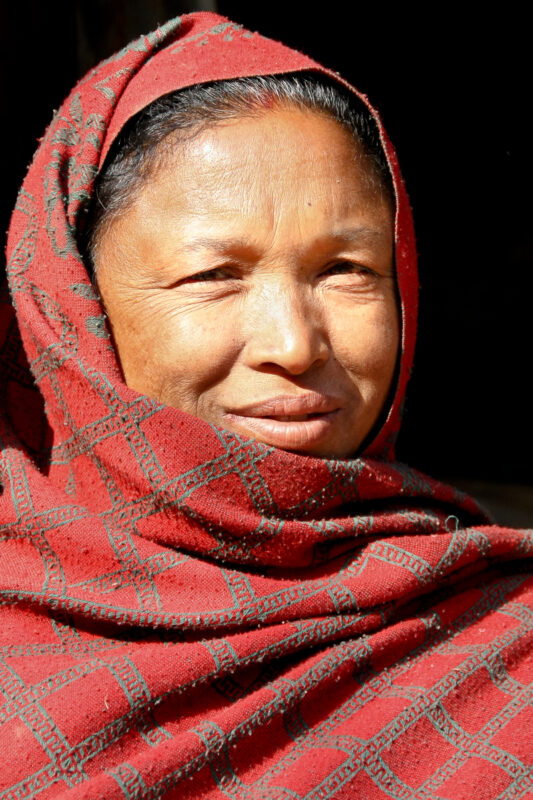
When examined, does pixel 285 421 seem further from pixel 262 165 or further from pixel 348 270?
pixel 262 165

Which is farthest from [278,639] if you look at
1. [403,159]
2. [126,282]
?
[403,159]

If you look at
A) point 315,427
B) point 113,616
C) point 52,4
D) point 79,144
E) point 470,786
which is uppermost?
point 52,4

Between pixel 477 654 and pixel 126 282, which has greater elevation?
pixel 126 282

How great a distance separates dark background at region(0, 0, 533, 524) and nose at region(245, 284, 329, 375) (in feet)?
4.79

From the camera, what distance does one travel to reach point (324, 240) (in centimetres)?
160

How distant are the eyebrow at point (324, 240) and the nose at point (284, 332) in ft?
0.32

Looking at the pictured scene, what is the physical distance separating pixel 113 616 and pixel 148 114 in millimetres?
1006

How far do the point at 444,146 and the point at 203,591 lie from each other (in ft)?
10.7

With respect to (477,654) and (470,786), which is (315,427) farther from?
(470,786)

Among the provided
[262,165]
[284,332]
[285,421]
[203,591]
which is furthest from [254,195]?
[203,591]

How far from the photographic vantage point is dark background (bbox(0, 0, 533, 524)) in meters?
2.72

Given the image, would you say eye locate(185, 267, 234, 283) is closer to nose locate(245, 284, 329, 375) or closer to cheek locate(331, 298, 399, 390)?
nose locate(245, 284, 329, 375)

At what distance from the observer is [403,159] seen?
13.7ft

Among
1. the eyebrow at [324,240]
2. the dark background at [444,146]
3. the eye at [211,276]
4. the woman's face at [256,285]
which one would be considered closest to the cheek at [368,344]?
the woman's face at [256,285]
